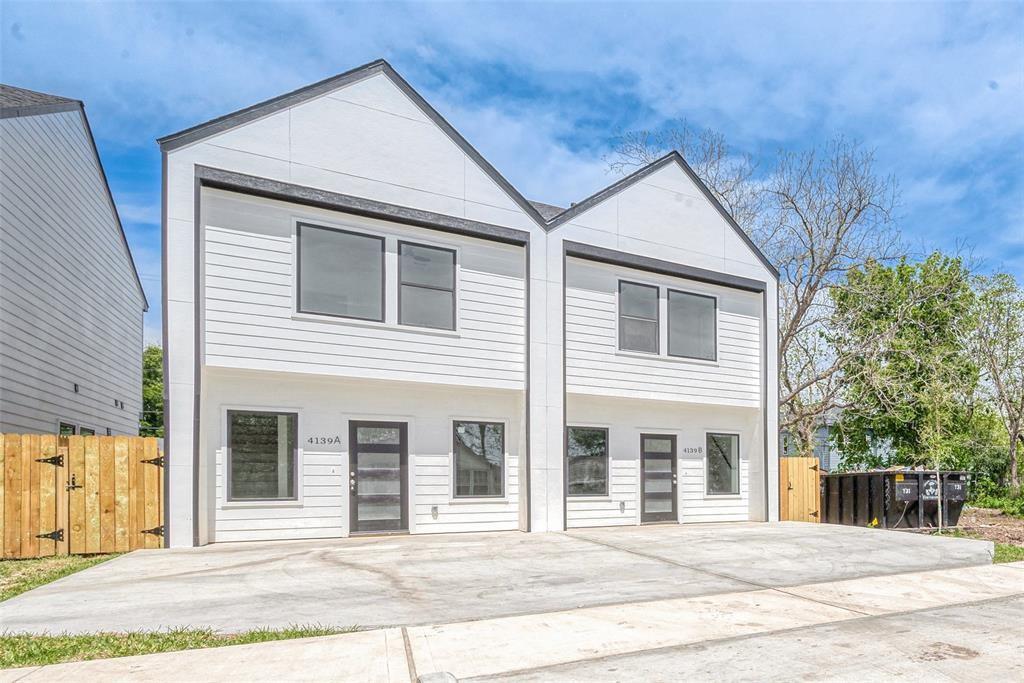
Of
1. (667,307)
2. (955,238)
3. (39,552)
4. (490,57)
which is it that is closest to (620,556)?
(667,307)

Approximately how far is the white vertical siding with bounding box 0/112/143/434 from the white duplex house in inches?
191

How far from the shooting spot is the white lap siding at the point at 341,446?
38.1 ft

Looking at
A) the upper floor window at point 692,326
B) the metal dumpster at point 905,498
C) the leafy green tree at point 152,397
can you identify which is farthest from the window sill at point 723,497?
the leafy green tree at point 152,397

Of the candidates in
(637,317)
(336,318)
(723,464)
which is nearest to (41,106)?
(336,318)

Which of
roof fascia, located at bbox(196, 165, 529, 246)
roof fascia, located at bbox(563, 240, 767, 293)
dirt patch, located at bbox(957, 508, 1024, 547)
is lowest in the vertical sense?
dirt patch, located at bbox(957, 508, 1024, 547)

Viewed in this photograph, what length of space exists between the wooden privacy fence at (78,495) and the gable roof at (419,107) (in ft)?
14.9

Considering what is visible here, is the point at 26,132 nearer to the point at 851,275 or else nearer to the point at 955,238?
the point at 851,275

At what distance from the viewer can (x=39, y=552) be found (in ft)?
33.6

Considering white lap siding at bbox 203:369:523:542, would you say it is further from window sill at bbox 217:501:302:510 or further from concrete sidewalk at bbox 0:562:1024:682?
concrete sidewalk at bbox 0:562:1024:682

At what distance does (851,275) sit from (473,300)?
15021 mm

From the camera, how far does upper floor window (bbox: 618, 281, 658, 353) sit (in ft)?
49.9

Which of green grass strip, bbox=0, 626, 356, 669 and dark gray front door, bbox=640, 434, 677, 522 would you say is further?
dark gray front door, bbox=640, 434, 677, 522

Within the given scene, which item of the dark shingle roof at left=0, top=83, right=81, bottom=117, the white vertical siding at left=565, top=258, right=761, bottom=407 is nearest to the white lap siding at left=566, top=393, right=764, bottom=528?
the white vertical siding at left=565, top=258, right=761, bottom=407

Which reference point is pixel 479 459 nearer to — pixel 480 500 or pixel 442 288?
pixel 480 500
